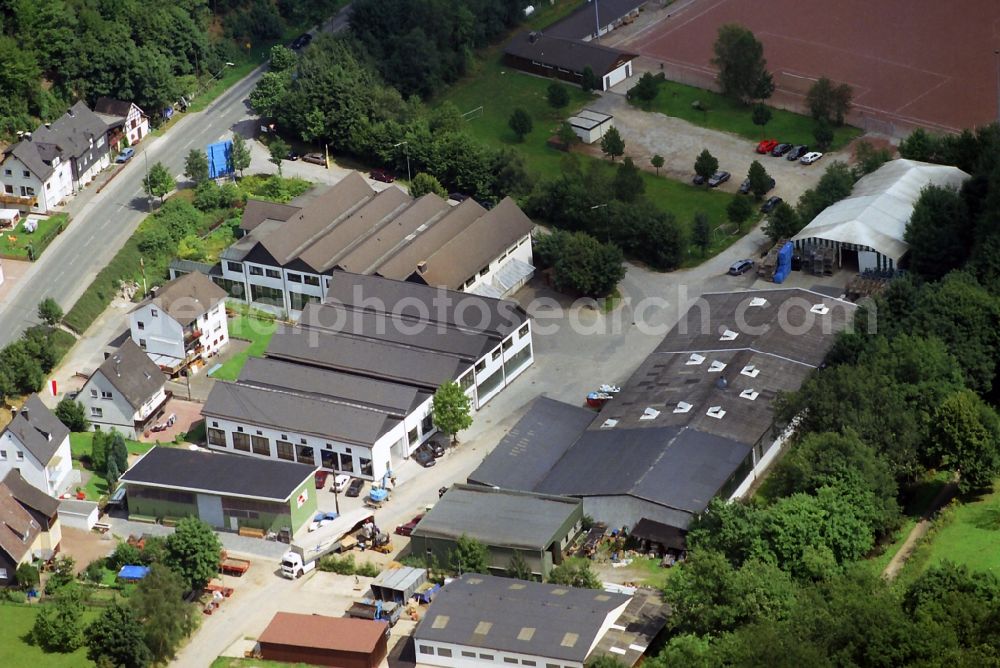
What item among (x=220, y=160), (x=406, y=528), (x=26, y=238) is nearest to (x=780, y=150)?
(x=220, y=160)

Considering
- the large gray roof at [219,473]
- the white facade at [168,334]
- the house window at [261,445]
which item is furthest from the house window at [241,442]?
the white facade at [168,334]

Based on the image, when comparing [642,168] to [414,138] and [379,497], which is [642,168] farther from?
[379,497]

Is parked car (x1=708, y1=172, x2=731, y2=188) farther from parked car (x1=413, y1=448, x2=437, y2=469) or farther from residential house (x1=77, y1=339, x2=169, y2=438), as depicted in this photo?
residential house (x1=77, y1=339, x2=169, y2=438)

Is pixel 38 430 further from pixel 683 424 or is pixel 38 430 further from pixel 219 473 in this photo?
pixel 683 424

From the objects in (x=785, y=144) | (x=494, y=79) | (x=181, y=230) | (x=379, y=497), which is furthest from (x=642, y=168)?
(x=379, y=497)

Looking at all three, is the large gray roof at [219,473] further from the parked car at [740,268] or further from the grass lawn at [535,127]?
the grass lawn at [535,127]

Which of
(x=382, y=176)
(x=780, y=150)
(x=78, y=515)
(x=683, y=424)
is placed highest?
(x=78, y=515)
